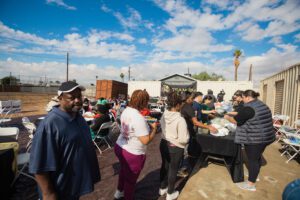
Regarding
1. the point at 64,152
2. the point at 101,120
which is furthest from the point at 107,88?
the point at 64,152

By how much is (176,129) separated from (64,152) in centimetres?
161

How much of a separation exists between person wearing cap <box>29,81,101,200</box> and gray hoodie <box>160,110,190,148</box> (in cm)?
130

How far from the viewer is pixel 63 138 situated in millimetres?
1319

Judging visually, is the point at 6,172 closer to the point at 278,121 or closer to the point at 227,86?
the point at 278,121

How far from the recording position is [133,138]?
2.12 m

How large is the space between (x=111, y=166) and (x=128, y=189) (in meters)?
1.93

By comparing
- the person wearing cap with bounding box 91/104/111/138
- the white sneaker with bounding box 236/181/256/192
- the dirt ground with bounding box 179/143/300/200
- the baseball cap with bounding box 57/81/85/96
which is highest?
the baseball cap with bounding box 57/81/85/96

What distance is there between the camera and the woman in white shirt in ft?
6.61

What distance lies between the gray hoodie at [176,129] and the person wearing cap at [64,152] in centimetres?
130

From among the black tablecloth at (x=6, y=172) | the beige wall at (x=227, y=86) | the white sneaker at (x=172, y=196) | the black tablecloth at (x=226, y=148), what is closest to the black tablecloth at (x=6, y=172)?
the black tablecloth at (x=6, y=172)

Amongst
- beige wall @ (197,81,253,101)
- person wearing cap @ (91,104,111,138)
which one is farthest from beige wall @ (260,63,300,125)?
beige wall @ (197,81,253,101)

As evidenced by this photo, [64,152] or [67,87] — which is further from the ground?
[67,87]

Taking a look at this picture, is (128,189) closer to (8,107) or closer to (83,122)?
(83,122)

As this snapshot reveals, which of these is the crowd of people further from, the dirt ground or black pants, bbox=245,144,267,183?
the dirt ground
